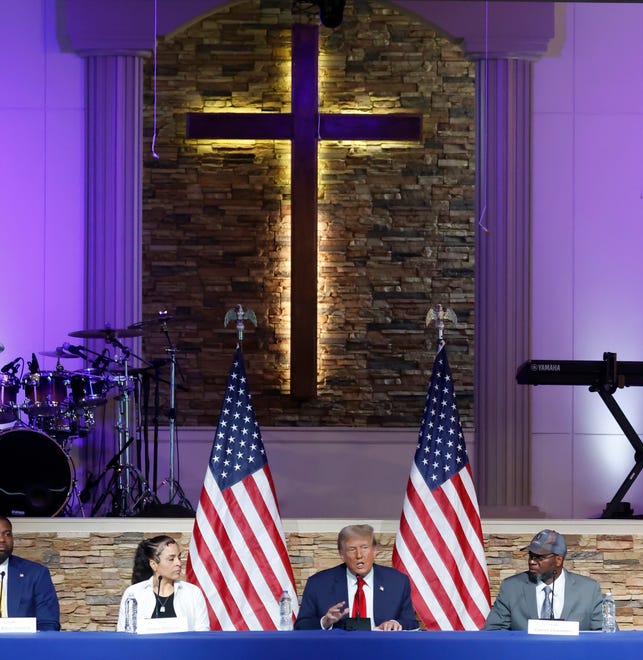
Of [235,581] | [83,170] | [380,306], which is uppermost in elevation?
[83,170]

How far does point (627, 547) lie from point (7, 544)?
3179mm

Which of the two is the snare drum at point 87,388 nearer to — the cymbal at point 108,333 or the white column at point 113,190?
the cymbal at point 108,333

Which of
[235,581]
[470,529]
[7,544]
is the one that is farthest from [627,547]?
[7,544]

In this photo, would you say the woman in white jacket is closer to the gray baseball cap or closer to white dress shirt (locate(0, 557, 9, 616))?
white dress shirt (locate(0, 557, 9, 616))

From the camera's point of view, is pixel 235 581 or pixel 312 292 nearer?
pixel 235 581

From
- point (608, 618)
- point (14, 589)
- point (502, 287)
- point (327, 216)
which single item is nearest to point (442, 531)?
point (608, 618)

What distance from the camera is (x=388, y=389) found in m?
10.3

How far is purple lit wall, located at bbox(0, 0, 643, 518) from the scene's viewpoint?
998 cm

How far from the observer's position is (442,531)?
6.72m

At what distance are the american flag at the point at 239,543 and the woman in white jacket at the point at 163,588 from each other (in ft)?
2.63

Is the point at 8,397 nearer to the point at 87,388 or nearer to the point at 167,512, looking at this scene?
the point at 87,388

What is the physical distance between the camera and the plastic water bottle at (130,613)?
4.69 m

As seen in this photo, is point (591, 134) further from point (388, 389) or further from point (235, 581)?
point (235, 581)

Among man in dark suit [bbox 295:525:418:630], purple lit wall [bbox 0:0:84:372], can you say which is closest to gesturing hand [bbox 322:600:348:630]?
man in dark suit [bbox 295:525:418:630]
